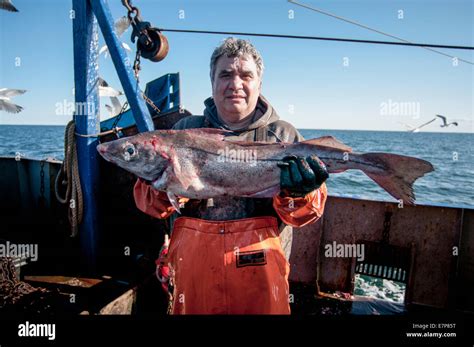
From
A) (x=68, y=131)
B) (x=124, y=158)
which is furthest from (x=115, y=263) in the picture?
(x=124, y=158)

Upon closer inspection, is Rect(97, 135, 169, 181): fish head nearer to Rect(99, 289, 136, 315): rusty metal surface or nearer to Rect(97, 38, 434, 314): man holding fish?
Rect(97, 38, 434, 314): man holding fish

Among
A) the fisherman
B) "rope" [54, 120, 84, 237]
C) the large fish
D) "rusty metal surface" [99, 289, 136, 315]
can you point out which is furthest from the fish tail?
"rope" [54, 120, 84, 237]

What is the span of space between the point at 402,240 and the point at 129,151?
4.90 m

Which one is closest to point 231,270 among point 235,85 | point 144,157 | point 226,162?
point 226,162

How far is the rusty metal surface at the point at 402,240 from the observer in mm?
5008

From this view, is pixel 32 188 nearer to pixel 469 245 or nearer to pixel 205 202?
pixel 205 202

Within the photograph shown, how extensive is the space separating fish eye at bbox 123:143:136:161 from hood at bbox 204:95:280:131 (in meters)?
0.93

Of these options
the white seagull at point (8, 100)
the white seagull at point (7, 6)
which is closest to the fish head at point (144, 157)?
the white seagull at point (7, 6)

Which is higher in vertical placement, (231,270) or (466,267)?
(231,270)

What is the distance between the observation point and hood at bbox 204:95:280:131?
324 centimetres

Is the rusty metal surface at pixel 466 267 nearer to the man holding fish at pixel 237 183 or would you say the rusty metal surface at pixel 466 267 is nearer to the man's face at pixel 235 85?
the man holding fish at pixel 237 183

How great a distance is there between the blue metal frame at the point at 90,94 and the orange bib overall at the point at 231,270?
3.22m

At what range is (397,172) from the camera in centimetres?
308

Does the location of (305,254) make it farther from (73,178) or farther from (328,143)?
(73,178)
